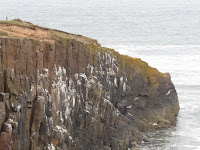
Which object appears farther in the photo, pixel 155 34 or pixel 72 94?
pixel 155 34

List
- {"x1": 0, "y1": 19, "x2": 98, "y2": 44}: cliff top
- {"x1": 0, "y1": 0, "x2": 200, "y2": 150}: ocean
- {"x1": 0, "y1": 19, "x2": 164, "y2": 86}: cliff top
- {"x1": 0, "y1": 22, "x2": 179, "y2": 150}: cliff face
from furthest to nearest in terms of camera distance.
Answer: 1. {"x1": 0, "y1": 0, "x2": 200, "y2": 150}: ocean
2. {"x1": 0, "y1": 19, "x2": 164, "y2": 86}: cliff top
3. {"x1": 0, "y1": 19, "x2": 98, "y2": 44}: cliff top
4. {"x1": 0, "y1": 22, "x2": 179, "y2": 150}: cliff face

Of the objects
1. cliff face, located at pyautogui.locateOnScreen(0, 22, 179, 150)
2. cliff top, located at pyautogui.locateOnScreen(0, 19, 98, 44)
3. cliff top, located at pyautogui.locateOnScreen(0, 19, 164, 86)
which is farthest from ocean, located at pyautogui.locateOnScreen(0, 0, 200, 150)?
cliff top, located at pyautogui.locateOnScreen(0, 19, 98, 44)

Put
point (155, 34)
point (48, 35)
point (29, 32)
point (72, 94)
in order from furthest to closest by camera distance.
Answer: point (155, 34), point (48, 35), point (72, 94), point (29, 32)

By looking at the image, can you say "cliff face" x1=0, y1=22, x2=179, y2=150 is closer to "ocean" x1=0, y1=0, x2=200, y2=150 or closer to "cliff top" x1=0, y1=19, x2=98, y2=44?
"cliff top" x1=0, y1=19, x2=98, y2=44

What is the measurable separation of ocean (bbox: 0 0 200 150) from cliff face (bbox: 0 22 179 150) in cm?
293

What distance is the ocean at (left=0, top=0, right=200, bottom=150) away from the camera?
5909cm

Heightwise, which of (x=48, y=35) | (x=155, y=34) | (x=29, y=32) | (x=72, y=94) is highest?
(x=155, y=34)

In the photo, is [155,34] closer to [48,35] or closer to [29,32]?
[48,35]

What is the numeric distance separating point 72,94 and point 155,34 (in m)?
83.0

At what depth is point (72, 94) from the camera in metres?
46.8

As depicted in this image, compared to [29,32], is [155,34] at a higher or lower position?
higher

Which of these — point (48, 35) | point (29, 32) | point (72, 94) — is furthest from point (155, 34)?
point (29, 32)

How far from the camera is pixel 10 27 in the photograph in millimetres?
46844

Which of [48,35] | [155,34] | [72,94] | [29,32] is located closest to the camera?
[29,32]
